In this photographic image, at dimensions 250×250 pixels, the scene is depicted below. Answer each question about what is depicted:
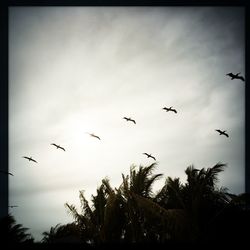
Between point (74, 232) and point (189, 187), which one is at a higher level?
point (189, 187)

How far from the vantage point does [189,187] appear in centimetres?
983

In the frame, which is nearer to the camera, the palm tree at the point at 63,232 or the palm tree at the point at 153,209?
the palm tree at the point at 153,209

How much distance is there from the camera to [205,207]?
9.35 meters

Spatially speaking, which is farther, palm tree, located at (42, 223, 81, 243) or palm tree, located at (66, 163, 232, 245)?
palm tree, located at (42, 223, 81, 243)

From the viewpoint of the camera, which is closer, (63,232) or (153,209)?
(153,209)

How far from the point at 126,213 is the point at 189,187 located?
6.80 feet
